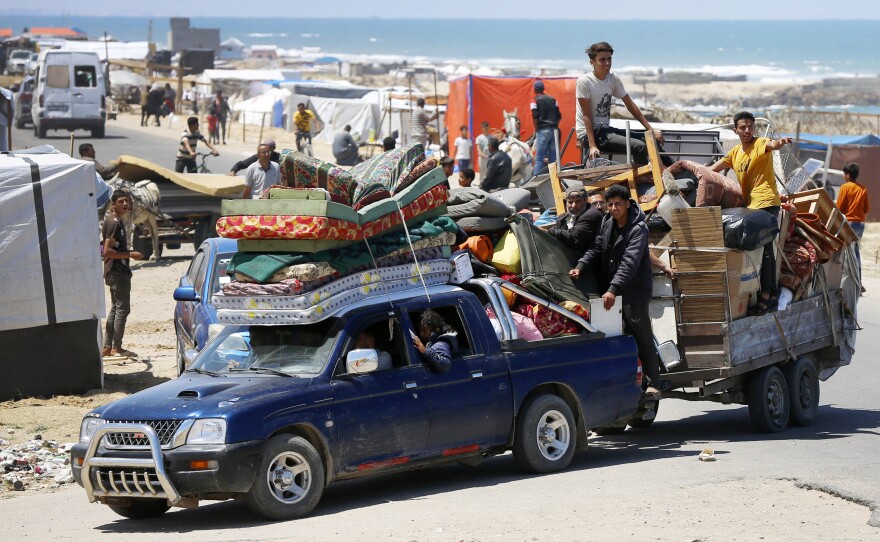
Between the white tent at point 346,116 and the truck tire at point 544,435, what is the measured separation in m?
38.7

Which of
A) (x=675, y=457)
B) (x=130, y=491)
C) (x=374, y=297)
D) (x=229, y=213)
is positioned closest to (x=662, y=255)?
(x=675, y=457)

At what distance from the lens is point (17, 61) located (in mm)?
80875

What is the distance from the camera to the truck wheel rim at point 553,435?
32.9ft

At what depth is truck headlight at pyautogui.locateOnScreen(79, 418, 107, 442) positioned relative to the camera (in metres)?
8.59

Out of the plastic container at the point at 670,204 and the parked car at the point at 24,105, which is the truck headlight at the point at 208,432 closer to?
the plastic container at the point at 670,204

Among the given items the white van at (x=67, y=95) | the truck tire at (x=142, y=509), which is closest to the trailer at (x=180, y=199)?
the truck tire at (x=142, y=509)

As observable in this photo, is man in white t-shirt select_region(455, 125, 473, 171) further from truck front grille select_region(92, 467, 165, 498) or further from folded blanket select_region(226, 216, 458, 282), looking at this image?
truck front grille select_region(92, 467, 165, 498)

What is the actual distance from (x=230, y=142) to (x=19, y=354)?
3746 centimetres

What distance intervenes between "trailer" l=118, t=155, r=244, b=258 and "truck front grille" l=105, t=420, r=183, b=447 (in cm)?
1497

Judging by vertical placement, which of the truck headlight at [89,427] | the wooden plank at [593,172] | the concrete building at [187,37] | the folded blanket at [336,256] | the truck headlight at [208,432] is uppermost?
the concrete building at [187,37]

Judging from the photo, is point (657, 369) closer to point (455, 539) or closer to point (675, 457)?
point (675, 457)

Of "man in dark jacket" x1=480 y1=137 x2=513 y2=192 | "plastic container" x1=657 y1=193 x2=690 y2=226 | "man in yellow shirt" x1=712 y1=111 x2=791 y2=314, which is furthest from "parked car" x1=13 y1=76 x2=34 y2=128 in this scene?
"plastic container" x1=657 y1=193 x2=690 y2=226

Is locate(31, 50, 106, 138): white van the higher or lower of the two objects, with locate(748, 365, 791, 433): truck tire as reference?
higher

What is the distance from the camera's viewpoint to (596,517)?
26.9 ft
